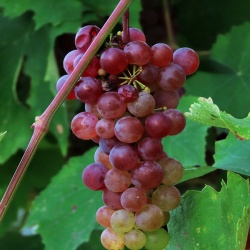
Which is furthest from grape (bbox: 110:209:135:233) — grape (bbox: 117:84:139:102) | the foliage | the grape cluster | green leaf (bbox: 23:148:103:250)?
green leaf (bbox: 23:148:103:250)

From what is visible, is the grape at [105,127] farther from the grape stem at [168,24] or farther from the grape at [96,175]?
the grape stem at [168,24]

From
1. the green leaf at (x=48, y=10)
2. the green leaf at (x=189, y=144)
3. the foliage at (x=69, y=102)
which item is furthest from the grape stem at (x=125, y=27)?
the green leaf at (x=48, y=10)

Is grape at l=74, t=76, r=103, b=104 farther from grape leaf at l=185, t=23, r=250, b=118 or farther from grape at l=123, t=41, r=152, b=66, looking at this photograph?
grape leaf at l=185, t=23, r=250, b=118

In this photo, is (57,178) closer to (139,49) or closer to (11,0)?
(11,0)

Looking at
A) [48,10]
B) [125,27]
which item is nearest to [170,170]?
[125,27]

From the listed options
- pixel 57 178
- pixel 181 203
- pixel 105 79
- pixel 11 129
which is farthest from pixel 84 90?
pixel 11 129

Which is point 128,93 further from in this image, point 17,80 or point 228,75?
point 17,80
